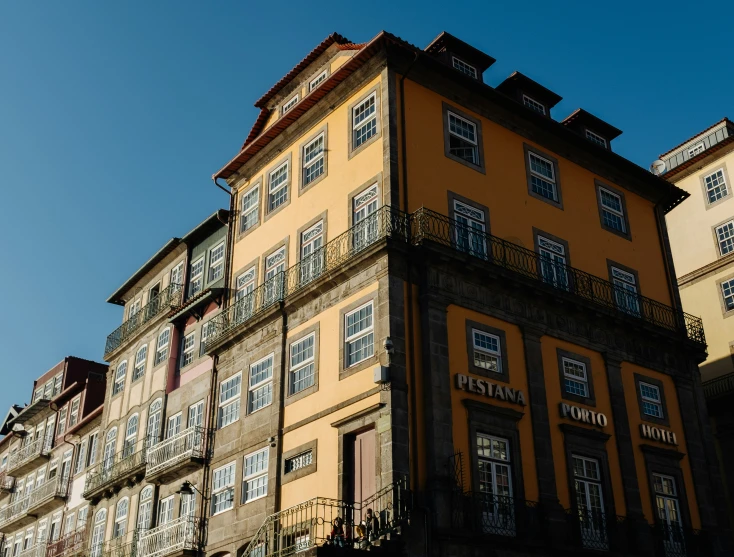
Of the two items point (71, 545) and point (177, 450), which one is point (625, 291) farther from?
point (71, 545)

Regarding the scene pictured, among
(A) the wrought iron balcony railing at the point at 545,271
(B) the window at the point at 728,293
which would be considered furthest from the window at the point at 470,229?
(B) the window at the point at 728,293

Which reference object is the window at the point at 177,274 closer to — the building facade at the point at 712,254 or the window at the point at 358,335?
the window at the point at 358,335

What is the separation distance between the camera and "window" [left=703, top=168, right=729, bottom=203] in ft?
114

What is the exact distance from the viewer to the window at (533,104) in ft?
92.5

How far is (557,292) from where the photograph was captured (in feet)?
78.4

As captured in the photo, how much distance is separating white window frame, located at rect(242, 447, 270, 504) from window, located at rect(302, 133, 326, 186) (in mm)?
8331

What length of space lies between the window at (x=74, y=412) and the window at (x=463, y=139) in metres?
25.4

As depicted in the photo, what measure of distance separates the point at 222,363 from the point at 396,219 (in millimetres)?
8523

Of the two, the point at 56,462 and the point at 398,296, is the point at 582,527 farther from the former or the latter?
the point at 56,462

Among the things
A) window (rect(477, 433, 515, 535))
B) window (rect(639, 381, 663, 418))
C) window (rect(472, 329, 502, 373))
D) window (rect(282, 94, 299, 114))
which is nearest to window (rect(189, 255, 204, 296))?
window (rect(282, 94, 299, 114))

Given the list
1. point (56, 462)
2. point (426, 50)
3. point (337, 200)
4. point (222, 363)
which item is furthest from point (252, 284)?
point (56, 462)

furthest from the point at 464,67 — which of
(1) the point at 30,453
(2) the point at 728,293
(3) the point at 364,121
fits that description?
(1) the point at 30,453

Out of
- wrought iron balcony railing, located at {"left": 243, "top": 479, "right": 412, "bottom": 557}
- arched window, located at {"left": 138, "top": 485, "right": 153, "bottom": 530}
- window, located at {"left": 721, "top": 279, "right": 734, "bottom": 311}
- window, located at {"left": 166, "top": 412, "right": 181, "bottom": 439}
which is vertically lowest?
wrought iron balcony railing, located at {"left": 243, "top": 479, "right": 412, "bottom": 557}

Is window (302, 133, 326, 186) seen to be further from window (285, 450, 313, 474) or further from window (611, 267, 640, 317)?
window (611, 267, 640, 317)
